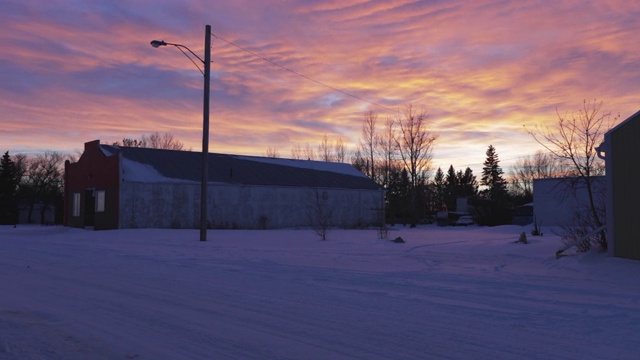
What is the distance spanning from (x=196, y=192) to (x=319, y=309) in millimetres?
29998

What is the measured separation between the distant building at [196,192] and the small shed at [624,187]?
64.4 feet

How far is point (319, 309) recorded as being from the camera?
811 cm

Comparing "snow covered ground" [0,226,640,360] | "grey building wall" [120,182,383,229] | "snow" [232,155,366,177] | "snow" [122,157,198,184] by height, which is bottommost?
"snow covered ground" [0,226,640,360]

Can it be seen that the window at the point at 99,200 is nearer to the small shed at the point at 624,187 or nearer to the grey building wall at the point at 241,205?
the grey building wall at the point at 241,205

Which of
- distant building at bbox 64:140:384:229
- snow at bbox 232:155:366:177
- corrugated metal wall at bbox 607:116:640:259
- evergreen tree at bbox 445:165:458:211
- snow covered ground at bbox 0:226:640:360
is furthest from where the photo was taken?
evergreen tree at bbox 445:165:458:211

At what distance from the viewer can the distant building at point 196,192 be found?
34531 millimetres

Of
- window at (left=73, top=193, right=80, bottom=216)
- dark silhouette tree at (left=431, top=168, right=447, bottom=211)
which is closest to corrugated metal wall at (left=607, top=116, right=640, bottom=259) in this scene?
window at (left=73, top=193, right=80, bottom=216)

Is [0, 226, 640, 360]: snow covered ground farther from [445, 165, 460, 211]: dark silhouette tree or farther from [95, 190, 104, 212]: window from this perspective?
[445, 165, 460, 211]: dark silhouette tree

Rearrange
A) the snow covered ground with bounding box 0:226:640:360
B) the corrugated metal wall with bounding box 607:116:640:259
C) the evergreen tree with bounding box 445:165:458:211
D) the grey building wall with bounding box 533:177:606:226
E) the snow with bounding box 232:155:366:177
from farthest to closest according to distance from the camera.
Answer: the evergreen tree with bounding box 445:165:458:211 → the snow with bounding box 232:155:366:177 → the grey building wall with bounding box 533:177:606:226 → the corrugated metal wall with bounding box 607:116:640:259 → the snow covered ground with bounding box 0:226:640:360

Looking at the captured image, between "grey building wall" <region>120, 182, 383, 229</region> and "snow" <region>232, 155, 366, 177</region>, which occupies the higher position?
"snow" <region>232, 155, 366, 177</region>

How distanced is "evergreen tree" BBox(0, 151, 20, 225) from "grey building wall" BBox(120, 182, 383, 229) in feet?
109

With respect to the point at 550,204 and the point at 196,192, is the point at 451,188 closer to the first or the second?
the point at 550,204

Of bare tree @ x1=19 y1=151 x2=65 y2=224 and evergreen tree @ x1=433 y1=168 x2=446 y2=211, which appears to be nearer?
bare tree @ x1=19 y1=151 x2=65 y2=224

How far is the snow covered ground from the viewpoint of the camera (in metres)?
5.91
